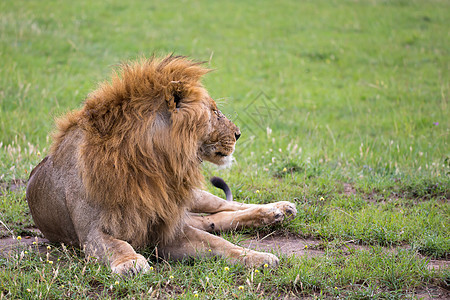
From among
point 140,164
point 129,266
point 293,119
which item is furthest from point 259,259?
point 293,119

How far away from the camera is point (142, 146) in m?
3.39

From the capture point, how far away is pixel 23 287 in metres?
3.13

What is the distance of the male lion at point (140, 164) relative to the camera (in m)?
3.38

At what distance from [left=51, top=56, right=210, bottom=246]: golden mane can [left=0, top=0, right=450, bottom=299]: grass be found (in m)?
0.40

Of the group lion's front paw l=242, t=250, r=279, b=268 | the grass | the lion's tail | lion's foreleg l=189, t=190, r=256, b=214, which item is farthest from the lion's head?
the lion's tail

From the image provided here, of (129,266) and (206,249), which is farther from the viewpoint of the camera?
(206,249)

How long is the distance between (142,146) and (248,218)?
1.35 m

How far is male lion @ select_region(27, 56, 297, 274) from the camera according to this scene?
133 inches

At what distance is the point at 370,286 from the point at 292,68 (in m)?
9.14

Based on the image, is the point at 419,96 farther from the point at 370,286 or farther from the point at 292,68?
the point at 370,286

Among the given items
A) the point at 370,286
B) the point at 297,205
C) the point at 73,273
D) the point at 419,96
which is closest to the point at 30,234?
the point at 73,273

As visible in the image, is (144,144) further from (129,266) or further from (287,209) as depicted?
(287,209)

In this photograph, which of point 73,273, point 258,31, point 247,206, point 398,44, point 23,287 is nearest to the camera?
point 23,287

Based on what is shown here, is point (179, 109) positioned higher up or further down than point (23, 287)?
higher up
